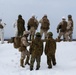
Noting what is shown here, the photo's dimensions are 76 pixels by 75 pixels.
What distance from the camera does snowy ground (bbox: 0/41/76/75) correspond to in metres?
18.1

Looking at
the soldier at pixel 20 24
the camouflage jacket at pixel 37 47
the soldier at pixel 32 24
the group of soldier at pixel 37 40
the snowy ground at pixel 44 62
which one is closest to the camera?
the snowy ground at pixel 44 62

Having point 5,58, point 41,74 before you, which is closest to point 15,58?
point 5,58

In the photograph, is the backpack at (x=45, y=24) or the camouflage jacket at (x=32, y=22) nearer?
the camouflage jacket at (x=32, y=22)

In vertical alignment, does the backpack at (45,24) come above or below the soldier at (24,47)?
above

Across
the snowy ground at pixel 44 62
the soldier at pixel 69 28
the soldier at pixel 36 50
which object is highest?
the soldier at pixel 69 28

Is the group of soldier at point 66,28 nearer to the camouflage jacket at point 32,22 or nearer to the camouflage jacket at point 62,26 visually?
the camouflage jacket at point 62,26

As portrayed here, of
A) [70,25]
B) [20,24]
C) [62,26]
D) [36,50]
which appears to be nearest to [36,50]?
[36,50]

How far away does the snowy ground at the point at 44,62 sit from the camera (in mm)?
18125

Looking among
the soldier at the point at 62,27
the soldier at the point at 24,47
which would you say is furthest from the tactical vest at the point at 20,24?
the soldier at the point at 24,47

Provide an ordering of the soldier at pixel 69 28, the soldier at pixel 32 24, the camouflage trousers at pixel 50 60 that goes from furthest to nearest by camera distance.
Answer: the soldier at pixel 69 28 < the soldier at pixel 32 24 < the camouflage trousers at pixel 50 60

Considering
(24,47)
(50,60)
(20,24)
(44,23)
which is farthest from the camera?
(20,24)

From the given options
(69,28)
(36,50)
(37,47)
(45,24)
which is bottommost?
(36,50)

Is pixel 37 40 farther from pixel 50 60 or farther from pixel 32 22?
pixel 32 22

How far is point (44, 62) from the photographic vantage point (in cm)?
2009
